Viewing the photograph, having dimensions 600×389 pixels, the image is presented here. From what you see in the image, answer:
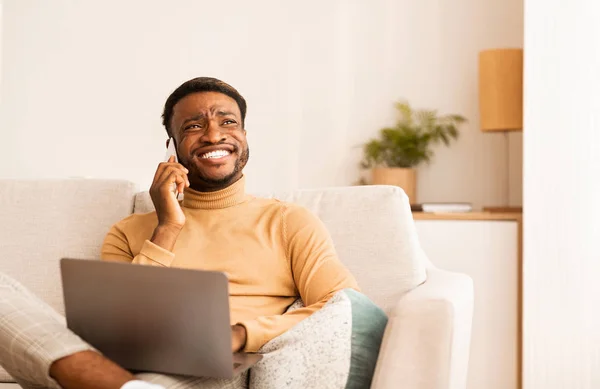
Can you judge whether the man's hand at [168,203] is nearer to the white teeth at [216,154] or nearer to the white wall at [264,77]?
the white teeth at [216,154]

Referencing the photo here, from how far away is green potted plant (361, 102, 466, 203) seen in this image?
125 inches

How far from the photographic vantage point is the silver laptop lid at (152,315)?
131cm

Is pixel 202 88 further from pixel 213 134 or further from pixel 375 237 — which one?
pixel 375 237

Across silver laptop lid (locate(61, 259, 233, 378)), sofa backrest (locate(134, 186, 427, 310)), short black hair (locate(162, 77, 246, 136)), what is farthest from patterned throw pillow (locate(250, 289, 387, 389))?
short black hair (locate(162, 77, 246, 136))

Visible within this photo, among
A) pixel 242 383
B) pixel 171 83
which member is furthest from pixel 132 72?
pixel 242 383

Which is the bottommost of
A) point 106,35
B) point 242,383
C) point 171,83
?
point 242,383

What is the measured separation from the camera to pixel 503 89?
288 centimetres

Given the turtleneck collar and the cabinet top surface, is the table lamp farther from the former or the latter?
the turtleneck collar

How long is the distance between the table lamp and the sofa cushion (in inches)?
54.7
